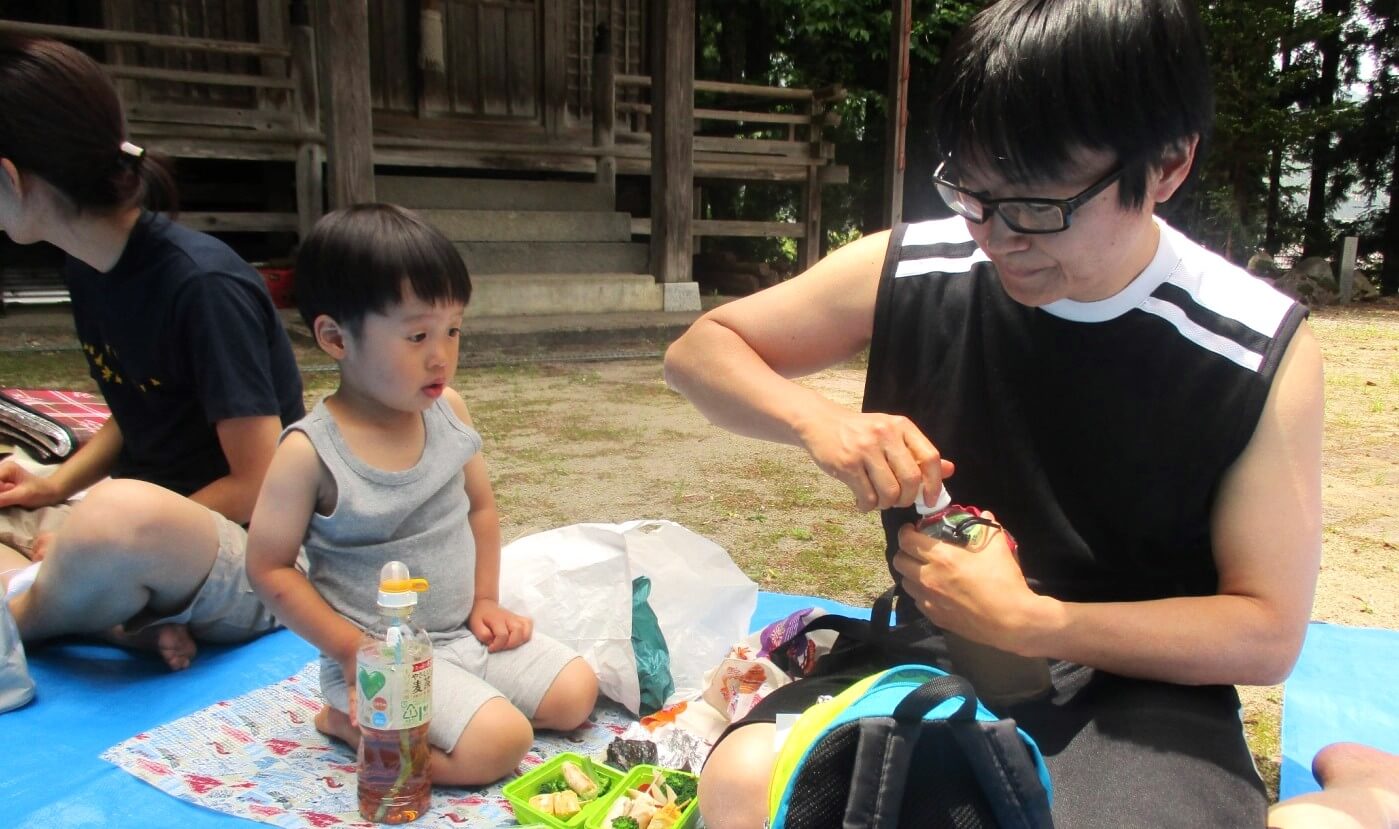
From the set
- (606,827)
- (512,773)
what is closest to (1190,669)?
(606,827)

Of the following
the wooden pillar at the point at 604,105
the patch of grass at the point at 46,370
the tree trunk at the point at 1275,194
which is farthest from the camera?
the tree trunk at the point at 1275,194

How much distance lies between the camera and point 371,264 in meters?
1.92

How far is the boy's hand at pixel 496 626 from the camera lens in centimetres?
217

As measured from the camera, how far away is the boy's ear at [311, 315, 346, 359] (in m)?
2.01

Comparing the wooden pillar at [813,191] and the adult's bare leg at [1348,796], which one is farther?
the wooden pillar at [813,191]

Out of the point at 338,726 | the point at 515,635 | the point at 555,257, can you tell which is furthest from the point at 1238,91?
the point at 338,726

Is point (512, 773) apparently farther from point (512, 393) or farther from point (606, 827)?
point (512, 393)

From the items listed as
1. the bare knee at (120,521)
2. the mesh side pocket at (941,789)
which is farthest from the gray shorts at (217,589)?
the mesh side pocket at (941,789)

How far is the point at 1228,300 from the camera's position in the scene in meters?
1.54

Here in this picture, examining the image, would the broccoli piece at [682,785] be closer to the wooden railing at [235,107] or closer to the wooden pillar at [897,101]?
the wooden railing at [235,107]

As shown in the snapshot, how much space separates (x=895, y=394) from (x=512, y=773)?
106 centimetres

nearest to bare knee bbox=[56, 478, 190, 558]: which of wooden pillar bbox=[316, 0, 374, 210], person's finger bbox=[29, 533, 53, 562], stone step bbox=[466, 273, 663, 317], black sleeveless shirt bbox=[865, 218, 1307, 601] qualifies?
person's finger bbox=[29, 533, 53, 562]

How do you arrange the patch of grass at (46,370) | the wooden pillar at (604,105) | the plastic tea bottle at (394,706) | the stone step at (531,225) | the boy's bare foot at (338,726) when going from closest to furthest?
the plastic tea bottle at (394,706), the boy's bare foot at (338,726), the patch of grass at (46,370), the stone step at (531,225), the wooden pillar at (604,105)

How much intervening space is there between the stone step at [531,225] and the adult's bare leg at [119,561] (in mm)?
6504
